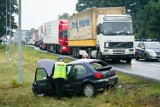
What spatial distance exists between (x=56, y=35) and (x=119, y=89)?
32468 millimetres

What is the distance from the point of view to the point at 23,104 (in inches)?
606

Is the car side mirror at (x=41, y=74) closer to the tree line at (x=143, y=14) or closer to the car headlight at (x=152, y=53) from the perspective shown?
the car headlight at (x=152, y=53)

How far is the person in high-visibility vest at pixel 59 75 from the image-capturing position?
1644 cm

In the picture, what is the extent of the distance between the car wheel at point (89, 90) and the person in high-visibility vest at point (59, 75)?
93 cm

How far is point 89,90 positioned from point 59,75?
127cm

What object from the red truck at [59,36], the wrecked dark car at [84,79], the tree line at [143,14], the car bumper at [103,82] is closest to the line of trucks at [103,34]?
the red truck at [59,36]

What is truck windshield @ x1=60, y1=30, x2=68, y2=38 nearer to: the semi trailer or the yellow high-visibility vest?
the semi trailer

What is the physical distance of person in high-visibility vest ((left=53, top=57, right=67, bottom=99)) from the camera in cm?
1644

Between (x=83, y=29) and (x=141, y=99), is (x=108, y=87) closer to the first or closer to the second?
(x=141, y=99)

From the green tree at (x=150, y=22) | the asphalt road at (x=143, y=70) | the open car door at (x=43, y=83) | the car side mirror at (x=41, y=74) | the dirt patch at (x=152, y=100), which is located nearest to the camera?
the dirt patch at (x=152, y=100)

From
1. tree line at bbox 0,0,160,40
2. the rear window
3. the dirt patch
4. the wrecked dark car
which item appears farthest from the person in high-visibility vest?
tree line at bbox 0,0,160,40

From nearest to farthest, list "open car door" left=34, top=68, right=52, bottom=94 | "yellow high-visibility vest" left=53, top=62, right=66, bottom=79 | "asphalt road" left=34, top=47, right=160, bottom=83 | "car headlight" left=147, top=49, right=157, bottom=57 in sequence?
"yellow high-visibility vest" left=53, top=62, right=66, bottom=79 → "open car door" left=34, top=68, right=52, bottom=94 → "asphalt road" left=34, top=47, right=160, bottom=83 → "car headlight" left=147, top=49, right=157, bottom=57

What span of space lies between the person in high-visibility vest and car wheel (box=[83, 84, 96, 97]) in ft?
3.04

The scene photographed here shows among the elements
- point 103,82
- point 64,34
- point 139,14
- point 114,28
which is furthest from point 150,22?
point 103,82
